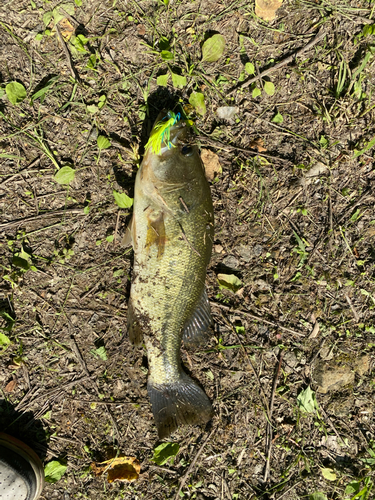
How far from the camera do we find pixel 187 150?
2.73 metres

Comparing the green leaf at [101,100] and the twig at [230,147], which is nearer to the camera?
the green leaf at [101,100]

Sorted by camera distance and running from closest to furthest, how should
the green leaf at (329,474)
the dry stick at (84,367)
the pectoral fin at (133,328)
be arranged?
the pectoral fin at (133,328)
the dry stick at (84,367)
the green leaf at (329,474)

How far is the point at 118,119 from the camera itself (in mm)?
3109

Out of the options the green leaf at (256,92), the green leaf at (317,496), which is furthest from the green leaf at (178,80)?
the green leaf at (317,496)

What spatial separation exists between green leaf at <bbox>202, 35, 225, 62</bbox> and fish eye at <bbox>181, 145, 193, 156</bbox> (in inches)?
38.5

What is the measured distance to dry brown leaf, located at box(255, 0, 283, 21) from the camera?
122 inches

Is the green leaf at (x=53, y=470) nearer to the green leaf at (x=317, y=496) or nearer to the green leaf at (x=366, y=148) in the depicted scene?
the green leaf at (x=317, y=496)

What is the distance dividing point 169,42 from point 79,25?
0.79 m

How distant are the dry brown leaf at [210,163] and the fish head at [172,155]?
42 cm

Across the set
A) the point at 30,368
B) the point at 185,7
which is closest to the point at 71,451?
the point at 30,368

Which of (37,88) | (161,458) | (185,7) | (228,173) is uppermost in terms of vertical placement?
(185,7)

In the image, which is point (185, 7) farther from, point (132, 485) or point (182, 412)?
point (132, 485)

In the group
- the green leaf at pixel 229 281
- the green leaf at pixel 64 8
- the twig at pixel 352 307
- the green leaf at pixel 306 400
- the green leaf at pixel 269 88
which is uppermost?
the green leaf at pixel 64 8

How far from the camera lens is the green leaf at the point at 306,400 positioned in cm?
326
